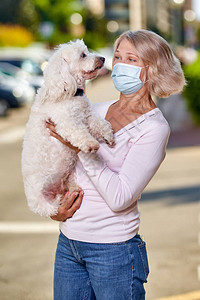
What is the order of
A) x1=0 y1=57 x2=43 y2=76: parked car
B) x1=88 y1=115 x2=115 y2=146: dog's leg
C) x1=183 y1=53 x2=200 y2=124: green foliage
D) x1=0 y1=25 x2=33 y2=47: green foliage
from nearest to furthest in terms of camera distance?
x1=88 y1=115 x2=115 y2=146: dog's leg
x1=183 y1=53 x2=200 y2=124: green foliage
x1=0 y1=57 x2=43 y2=76: parked car
x1=0 y1=25 x2=33 y2=47: green foliage

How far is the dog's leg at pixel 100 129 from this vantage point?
102 inches

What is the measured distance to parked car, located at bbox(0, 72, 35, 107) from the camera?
18.8 meters

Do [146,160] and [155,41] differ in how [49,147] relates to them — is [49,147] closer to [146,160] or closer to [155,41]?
[146,160]

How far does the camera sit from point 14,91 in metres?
19.2

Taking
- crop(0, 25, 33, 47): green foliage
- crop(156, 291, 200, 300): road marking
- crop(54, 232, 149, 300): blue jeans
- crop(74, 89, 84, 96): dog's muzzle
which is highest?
crop(74, 89, 84, 96): dog's muzzle

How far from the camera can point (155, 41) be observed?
2498 mm

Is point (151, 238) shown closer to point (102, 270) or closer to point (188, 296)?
point (188, 296)

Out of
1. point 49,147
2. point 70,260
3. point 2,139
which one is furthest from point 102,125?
point 2,139

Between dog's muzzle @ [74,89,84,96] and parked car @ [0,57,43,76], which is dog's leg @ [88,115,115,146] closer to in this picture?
dog's muzzle @ [74,89,84,96]

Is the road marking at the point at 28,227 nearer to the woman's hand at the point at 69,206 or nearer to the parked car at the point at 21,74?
Answer: the woman's hand at the point at 69,206

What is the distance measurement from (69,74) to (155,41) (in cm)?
49

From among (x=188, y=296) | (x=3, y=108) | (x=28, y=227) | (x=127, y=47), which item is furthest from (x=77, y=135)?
(x=3, y=108)

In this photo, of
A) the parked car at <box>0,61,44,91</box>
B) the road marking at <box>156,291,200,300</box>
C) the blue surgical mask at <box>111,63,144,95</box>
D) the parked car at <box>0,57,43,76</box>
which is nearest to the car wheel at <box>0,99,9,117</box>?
the parked car at <box>0,61,44,91</box>

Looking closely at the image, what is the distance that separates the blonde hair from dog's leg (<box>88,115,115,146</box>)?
11.2 inches
